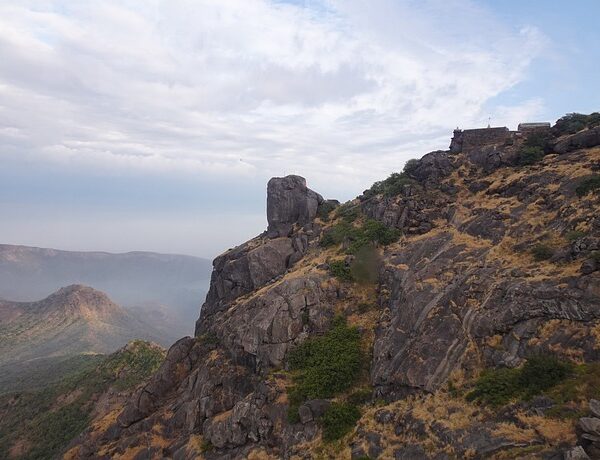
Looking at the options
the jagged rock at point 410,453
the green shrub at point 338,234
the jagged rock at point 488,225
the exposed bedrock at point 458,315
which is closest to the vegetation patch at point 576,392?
the exposed bedrock at point 458,315

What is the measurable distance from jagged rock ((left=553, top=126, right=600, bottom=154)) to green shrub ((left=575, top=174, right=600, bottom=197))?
899 centimetres

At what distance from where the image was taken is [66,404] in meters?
72.6

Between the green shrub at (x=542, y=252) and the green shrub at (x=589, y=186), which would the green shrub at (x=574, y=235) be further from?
the green shrub at (x=589, y=186)

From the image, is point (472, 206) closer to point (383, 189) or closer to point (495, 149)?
point (495, 149)

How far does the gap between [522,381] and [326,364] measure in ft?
52.5

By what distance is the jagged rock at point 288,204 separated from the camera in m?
57.8

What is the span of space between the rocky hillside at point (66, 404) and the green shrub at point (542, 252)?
63.6 m

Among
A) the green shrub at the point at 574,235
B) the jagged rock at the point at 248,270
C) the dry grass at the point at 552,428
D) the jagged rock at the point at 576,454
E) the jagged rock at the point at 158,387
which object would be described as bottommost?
the jagged rock at the point at 158,387

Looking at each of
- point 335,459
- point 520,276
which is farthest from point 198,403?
point 520,276

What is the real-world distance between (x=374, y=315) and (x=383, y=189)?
22.9 metres

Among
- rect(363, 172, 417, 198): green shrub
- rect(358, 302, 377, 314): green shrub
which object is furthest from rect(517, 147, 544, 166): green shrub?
rect(358, 302, 377, 314): green shrub

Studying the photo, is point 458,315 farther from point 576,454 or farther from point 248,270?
point 248,270

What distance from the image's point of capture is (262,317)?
39.0 metres

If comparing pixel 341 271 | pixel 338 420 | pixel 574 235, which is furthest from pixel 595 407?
pixel 341 271
